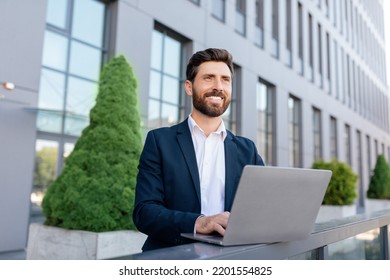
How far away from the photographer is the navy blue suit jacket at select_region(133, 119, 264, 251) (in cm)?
153

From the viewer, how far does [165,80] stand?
976 centimetres

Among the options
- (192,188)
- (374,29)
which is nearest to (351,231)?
(192,188)

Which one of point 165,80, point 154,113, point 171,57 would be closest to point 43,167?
point 154,113

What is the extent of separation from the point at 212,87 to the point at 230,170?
0.42 metres

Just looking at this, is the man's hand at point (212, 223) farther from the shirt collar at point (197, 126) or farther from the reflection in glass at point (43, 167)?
the reflection in glass at point (43, 167)

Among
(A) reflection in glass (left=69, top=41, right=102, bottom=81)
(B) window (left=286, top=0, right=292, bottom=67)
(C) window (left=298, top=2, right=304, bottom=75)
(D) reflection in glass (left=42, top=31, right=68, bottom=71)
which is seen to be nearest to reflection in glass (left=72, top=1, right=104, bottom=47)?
(A) reflection in glass (left=69, top=41, right=102, bottom=81)

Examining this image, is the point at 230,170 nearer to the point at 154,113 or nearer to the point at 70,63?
the point at 70,63

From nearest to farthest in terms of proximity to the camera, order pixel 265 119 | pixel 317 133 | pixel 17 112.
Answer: pixel 17 112
pixel 265 119
pixel 317 133

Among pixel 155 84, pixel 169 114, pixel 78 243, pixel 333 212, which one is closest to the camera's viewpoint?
pixel 78 243

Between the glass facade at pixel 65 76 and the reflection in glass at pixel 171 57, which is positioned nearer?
the glass facade at pixel 65 76

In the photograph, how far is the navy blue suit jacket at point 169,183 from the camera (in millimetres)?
1528

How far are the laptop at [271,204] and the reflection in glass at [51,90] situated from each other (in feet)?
22.0

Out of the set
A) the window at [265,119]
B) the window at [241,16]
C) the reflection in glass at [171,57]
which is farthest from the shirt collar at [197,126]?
the window at [265,119]
